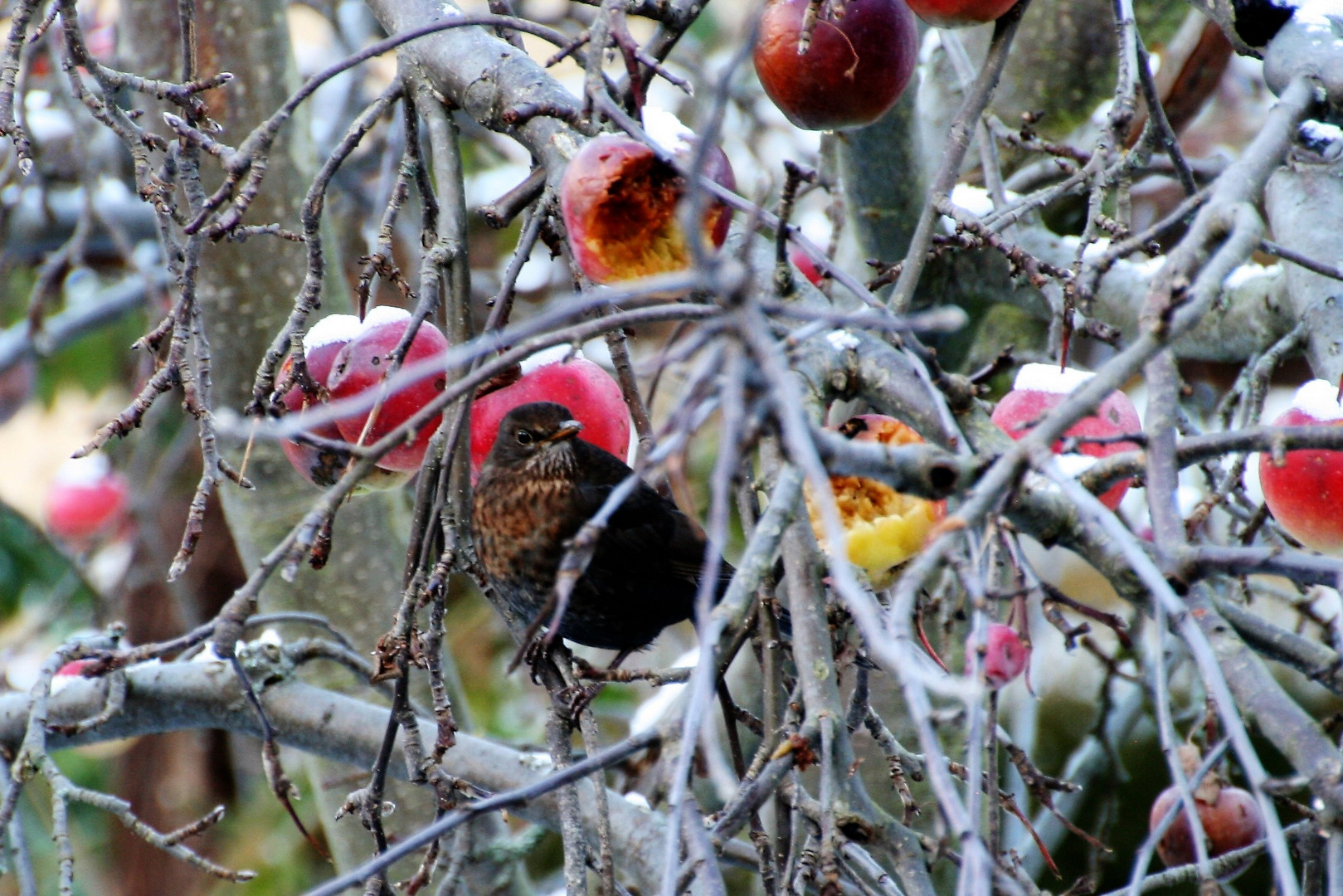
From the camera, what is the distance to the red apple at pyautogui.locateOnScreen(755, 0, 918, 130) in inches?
67.6

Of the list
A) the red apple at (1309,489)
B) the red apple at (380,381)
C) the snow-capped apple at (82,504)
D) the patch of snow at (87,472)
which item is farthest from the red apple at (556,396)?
the patch of snow at (87,472)

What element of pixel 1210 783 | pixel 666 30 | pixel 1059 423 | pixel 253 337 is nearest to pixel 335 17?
pixel 253 337

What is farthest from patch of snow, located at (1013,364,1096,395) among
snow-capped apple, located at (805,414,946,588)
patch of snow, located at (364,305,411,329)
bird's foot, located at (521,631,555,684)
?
patch of snow, located at (364,305,411,329)

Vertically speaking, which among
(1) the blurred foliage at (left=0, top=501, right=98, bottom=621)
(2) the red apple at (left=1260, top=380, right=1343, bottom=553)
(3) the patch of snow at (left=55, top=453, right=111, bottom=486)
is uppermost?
(2) the red apple at (left=1260, top=380, right=1343, bottom=553)

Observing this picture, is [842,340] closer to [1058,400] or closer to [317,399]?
[1058,400]

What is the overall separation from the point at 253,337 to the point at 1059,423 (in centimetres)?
227

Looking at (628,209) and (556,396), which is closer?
(628,209)

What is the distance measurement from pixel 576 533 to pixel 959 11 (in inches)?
43.6

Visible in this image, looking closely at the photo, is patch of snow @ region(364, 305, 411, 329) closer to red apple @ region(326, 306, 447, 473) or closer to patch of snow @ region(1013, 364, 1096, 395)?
red apple @ region(326, 306, 447, 473)

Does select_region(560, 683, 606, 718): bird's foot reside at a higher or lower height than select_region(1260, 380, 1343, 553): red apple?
lower

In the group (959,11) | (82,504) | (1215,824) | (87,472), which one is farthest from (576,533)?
(87,472)

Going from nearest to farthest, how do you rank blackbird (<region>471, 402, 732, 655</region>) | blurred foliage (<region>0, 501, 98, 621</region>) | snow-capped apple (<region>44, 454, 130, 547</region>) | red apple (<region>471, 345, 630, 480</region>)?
red apple (<region>471, 345, 630, 480</region>), blackbird (<region>471, 402, 732, 655</region>), blurred foliage (<region>0, 501, 98, 621</region>), snow-capped apple (<region>44, 454, 130, 547</region>)

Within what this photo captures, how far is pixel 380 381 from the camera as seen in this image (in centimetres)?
175

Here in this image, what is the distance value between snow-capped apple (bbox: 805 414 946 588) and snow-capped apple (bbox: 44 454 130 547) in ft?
12.6
